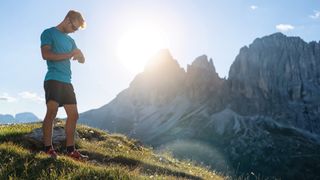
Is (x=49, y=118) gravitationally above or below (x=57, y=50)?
below

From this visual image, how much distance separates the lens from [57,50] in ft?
39.7

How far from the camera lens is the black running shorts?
1174cm

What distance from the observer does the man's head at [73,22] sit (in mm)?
12148

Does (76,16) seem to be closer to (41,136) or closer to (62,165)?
(62,165)

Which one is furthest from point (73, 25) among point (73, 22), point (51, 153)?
point (51, 153)

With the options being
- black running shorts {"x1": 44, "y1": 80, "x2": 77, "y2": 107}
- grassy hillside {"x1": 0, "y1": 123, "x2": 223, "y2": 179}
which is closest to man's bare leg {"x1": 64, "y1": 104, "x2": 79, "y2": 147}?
black running shorts {"x1": 44, "y1": 80, "x2": 77, "y2": 107}

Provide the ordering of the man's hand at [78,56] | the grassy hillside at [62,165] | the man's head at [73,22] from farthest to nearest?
the man's head at [73,22], the man's hand at [78,56], the grassy hillside at [62,165]

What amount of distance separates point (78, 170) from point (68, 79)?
10.8 ft

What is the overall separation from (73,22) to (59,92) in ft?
6.20

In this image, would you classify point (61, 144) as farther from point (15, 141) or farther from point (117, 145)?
point (117, 145)

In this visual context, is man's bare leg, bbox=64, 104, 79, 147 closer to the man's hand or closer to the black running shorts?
the black running shorts

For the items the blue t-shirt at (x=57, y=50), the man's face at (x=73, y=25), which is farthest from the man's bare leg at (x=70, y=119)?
the man's face at (x=73, y=25)

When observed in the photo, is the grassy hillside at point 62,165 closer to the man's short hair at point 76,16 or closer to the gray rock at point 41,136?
the gray rock at point 41,136

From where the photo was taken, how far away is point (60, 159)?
10602mm
